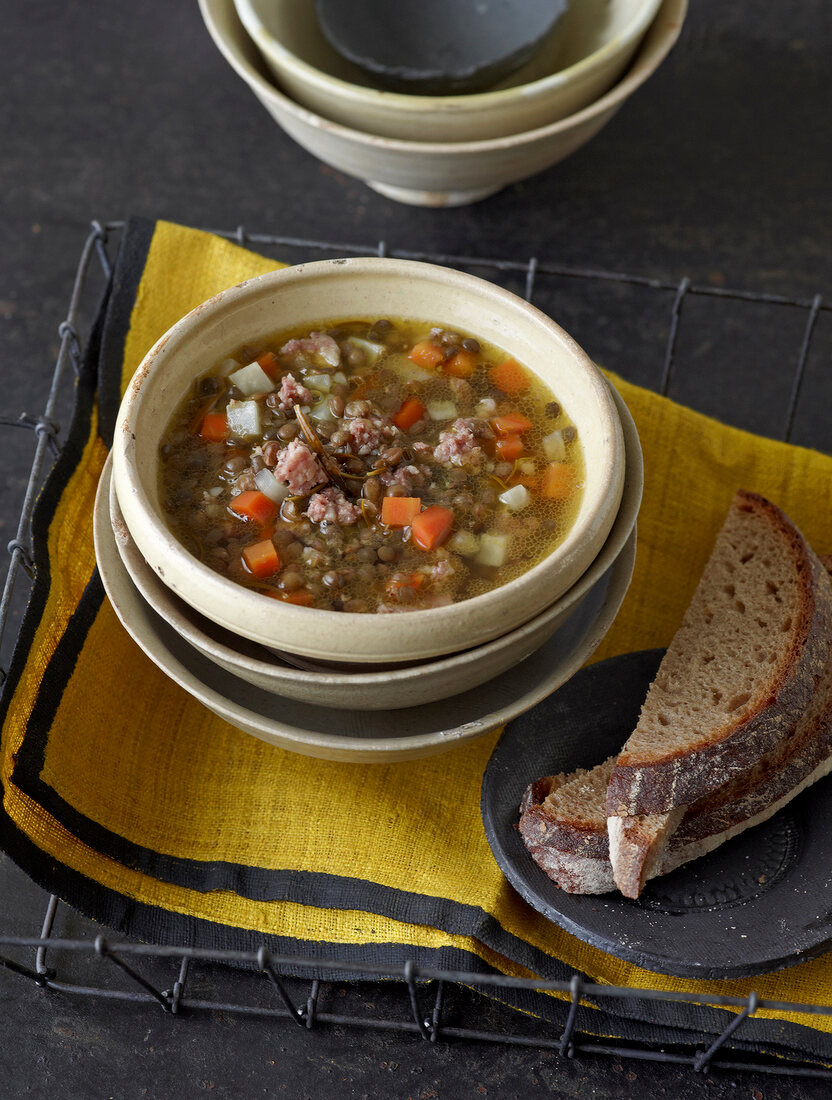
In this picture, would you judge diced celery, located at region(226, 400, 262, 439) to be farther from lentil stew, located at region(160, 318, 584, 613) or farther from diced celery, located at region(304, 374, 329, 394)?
diced celery, located at region(304, 374, 329, 394)

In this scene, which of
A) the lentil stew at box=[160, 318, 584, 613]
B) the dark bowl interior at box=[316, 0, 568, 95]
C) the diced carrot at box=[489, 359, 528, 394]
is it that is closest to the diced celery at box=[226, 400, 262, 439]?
the lentil stew at box=[160, 318, 584, 613]

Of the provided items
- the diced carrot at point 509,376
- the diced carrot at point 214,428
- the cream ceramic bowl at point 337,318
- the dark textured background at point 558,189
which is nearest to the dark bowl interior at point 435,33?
the dark textured background at point 558,189

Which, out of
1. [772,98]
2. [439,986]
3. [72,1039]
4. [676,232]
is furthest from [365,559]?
[772,98]

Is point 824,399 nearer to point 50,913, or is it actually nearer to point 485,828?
point 485,828

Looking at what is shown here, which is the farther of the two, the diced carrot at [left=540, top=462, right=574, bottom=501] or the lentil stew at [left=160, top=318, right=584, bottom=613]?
the diced carrot at [left=540, top=462, right=574, bottom=501]

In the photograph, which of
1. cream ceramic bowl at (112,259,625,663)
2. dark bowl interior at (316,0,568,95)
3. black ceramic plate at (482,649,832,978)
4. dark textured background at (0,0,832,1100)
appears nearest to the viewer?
cream ceramic bowl at (112,259,625,663)

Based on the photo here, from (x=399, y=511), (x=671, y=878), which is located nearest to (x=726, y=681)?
(x=671, y=878)

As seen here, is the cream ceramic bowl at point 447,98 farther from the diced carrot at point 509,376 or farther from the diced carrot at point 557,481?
the diced carrot at point 557,481
